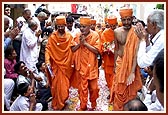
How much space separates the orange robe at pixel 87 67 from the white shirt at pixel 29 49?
0.86 m

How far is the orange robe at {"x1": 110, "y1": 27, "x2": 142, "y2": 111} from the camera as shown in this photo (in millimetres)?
4086

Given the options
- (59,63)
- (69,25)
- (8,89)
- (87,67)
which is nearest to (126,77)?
(87,67)

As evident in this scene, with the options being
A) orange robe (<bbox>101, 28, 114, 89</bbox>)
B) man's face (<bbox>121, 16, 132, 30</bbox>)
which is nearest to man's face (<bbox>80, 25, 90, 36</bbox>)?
man's face (<bbox>121, 16, 132, 30</bbox>)

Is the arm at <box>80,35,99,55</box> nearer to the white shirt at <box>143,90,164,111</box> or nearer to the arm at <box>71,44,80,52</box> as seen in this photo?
the arm at <box>71,44,80,52</box>

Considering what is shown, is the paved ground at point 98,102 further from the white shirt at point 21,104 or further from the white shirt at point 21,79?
the white shirt at point 21,104

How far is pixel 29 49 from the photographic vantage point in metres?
5.50

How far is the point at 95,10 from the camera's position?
10.6m

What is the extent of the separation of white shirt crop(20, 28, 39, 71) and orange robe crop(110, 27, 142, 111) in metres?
1.69

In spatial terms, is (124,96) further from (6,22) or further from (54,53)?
(6,22)

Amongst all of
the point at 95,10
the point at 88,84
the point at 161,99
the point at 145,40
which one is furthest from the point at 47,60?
the point at 95,10

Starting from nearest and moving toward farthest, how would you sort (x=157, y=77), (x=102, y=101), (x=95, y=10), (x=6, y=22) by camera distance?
(x=157, y=77) → (x=6, y=22) → (x=102, y=101) → (x=95, y=10)

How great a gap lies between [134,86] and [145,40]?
78cm

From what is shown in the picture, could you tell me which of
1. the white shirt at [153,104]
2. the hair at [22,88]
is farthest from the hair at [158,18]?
the hair at [22,88]

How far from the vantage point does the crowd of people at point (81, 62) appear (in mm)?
3588
